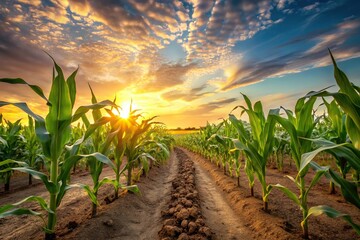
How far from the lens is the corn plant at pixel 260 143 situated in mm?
3105

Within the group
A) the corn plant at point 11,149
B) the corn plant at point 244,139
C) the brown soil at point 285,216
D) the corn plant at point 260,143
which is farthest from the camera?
the corn plant at point 11,149

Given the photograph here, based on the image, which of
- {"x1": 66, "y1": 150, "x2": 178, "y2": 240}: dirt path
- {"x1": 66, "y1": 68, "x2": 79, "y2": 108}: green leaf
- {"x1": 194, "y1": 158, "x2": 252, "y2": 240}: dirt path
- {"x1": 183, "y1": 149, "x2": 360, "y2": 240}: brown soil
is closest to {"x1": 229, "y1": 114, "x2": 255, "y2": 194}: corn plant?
{"x1": 183, "y1": 149, "x2": 360, "y2": 240}: brown soil

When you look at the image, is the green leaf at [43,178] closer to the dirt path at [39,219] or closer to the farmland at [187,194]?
the farmland at [187,194]

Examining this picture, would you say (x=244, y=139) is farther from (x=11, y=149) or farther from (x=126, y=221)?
(x=11, y=149)

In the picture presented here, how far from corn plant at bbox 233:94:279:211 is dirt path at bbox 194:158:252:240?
0.59 m

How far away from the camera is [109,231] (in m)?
2.76

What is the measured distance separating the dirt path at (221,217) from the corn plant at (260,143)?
0.59 meters

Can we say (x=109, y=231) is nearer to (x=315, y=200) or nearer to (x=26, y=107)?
(x=26, y=107)

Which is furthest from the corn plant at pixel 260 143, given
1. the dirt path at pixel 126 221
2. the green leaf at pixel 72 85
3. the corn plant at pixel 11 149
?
the corn plant at pixel 11 149

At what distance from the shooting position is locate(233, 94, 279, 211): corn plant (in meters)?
3.11

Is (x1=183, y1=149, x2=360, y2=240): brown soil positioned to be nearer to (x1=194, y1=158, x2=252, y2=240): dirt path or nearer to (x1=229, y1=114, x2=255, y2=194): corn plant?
(x1=194, y1=158, x2=252, y2=240): dirt path

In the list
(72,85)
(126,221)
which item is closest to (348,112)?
(72,85)

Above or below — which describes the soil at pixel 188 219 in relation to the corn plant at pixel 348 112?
below

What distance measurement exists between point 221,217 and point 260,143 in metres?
1.48
